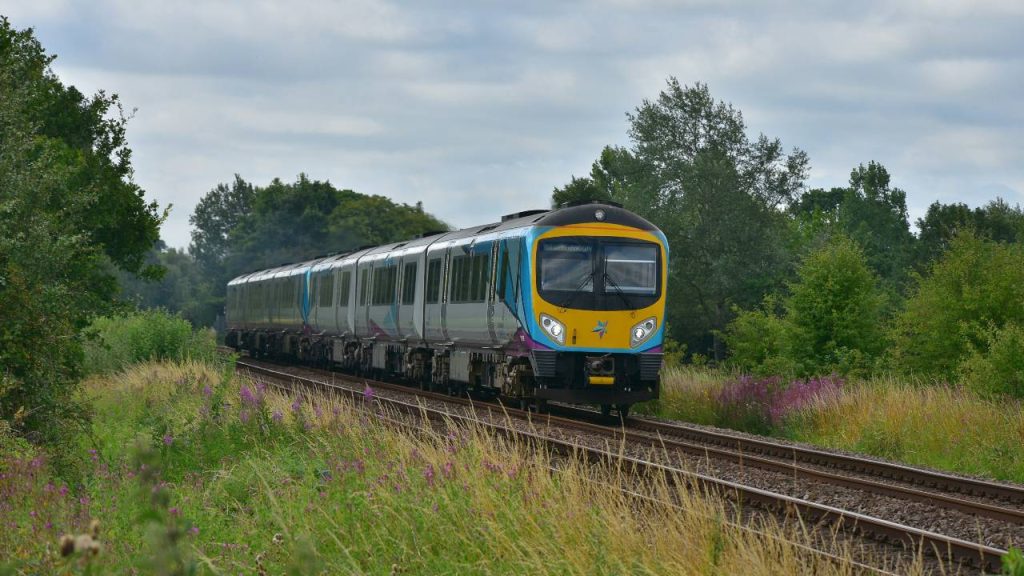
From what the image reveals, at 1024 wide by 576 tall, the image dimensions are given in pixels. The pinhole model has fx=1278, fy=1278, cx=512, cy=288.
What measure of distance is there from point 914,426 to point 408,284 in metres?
12.2

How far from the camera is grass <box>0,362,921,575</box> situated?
6.79 metres

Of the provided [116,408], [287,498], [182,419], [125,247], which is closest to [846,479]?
[287,498]

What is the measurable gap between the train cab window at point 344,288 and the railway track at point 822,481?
41.2 feet

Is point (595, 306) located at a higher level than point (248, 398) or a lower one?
higher

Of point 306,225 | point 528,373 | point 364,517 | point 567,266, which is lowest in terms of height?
point 364,517

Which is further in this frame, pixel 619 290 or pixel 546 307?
pixel 619 290

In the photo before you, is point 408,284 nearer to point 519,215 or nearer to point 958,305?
point 519,215

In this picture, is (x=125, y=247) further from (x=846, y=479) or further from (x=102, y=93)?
(x=846, y=479)

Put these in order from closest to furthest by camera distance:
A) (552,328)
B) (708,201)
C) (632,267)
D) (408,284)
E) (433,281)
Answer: (552,328) → (632,267) → (433,281) → (408,284) → (708,201)

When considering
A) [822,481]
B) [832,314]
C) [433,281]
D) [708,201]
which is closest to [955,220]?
[708,201]

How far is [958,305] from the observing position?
87.6 feet

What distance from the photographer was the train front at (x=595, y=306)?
62.5 ft

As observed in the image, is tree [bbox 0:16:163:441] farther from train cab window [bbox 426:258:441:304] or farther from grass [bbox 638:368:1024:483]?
grass [bbox 638:368:1024:483]

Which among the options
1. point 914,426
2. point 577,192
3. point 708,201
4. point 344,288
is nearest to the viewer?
point 914,426
